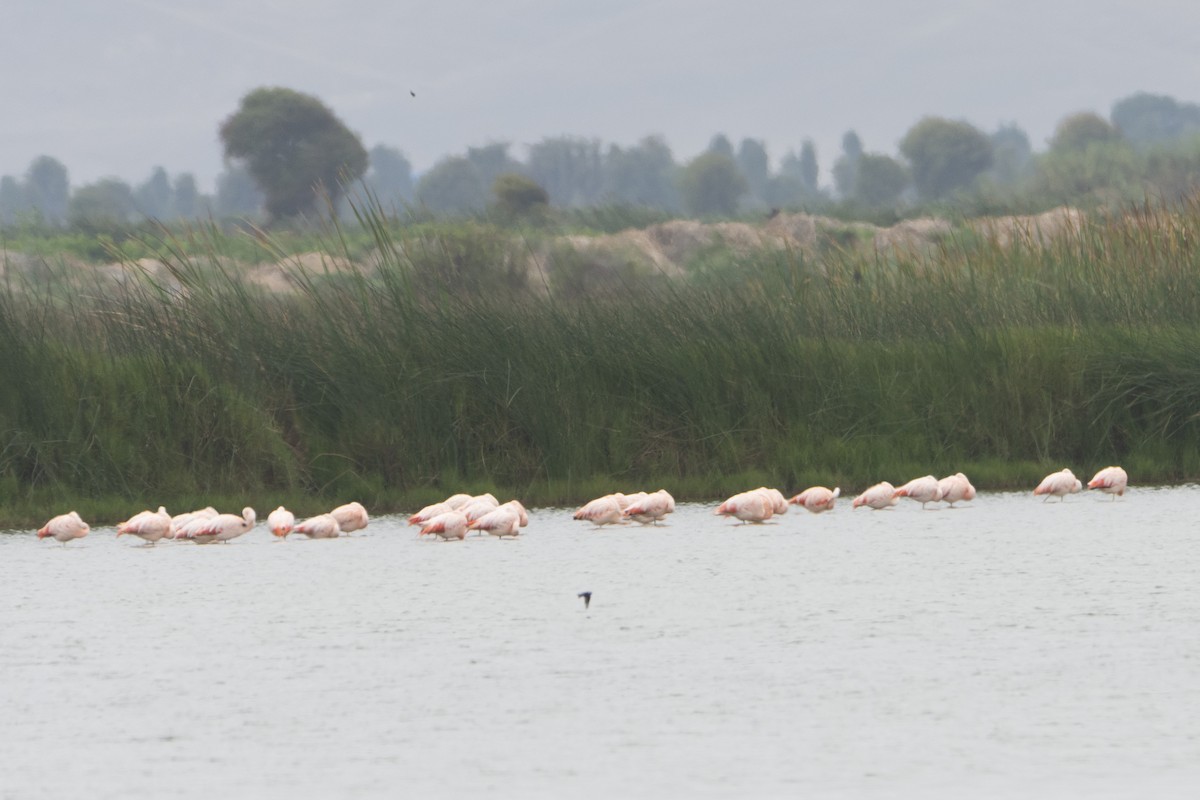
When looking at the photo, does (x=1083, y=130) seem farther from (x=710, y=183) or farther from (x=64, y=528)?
(x=64, y=528)

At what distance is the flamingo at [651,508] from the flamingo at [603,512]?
50mm

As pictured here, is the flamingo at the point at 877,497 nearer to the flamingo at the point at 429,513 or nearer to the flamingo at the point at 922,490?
the flamingo at the point at 922,490

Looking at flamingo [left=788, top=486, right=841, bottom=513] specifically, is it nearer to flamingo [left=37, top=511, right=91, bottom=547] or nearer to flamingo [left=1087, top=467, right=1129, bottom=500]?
flamingo [left=1087, top=467, right=1129, bottom=500]

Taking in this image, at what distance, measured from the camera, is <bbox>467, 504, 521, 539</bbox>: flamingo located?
7.75 metres

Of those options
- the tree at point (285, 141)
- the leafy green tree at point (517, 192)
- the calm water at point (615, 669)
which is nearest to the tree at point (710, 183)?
the tree at point (285, 141)

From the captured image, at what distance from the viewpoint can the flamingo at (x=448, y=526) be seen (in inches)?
304

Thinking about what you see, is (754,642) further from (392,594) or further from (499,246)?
(499,246)

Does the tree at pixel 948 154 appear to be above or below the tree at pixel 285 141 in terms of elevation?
below

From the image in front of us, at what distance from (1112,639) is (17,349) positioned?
22.0 feet

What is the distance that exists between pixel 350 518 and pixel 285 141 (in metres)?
69.9

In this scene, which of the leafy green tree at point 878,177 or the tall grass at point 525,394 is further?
the leafy green tree at point 878,177

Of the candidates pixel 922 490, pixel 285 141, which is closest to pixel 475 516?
pixel 922 490

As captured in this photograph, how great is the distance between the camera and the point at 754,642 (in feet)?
16.4

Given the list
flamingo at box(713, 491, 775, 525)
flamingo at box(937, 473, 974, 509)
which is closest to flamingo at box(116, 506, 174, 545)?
flamingo at box(713, 491, 775, 525)
